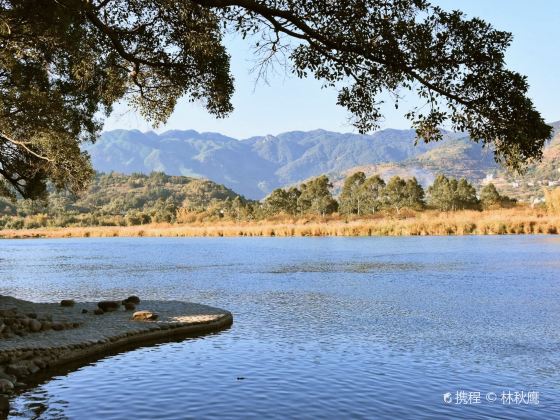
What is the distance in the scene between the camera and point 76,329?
14.7 metres

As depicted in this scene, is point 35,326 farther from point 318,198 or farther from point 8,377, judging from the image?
point 318,198

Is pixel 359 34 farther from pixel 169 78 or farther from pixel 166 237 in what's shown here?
pixel 166 237

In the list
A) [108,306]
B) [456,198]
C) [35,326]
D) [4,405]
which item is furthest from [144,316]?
[456,198]

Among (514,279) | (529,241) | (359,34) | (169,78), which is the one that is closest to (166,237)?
(529,241)

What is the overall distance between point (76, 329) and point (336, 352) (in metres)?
6.51

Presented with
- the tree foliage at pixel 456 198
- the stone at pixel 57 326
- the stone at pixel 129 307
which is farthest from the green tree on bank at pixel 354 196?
the stone at pixel 57 326

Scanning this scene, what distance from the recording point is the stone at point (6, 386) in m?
10.2

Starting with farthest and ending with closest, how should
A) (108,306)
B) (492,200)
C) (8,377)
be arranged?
(492,200)
(108,306)
(8,377)

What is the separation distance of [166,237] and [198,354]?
2997 inches

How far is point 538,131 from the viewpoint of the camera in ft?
31.5

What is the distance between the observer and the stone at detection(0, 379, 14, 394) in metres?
10.2

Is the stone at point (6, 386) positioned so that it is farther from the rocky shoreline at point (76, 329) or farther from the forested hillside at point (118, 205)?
the forested hillside at point (118, 205)

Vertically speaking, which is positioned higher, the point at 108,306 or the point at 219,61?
the point at 219,61

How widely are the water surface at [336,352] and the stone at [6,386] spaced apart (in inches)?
15.2
